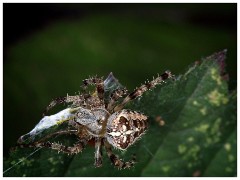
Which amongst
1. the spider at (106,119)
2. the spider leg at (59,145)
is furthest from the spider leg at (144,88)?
the spider leg at (59,145)

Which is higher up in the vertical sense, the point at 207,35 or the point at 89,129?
the point at 207,35

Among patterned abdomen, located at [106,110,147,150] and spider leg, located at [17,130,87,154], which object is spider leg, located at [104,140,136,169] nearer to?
patterned abdomen, located at [106,110,147,150]

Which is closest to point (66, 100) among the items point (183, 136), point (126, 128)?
point (126, 128)

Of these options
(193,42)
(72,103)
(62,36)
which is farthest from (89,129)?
(193,42)

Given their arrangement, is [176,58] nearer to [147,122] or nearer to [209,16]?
[209,16]

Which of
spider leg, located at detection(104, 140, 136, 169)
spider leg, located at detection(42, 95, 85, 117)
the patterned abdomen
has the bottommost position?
spider leg, located at detection(104, 140, 136, 169)

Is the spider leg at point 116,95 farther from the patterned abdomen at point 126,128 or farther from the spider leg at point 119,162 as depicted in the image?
the spider leg at point 119,162

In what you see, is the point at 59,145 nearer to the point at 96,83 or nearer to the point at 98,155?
the point at 98,155

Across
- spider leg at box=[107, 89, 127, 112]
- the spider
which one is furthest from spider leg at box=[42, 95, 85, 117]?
spider leg at box=[107, 89, 127, 112]
